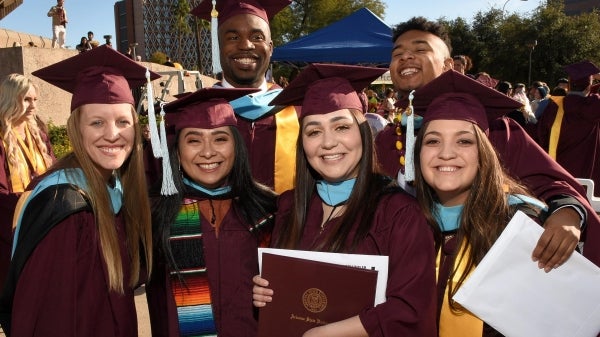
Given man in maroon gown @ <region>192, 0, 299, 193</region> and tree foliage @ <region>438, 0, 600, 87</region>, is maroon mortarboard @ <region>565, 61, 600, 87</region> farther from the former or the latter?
tree foliage @ <region>438, 0, 600, 87</region>

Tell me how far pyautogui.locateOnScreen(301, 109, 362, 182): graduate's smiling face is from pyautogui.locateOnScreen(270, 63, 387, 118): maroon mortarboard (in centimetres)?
3

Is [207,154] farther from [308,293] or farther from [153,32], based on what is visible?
[153,32]

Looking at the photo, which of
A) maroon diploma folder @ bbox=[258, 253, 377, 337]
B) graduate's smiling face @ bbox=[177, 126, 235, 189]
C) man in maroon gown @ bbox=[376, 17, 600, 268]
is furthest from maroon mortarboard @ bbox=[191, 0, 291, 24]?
maroon diploma folder @ bbox=[258, 253, 377, 337]

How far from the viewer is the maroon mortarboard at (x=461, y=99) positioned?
6.61 feet

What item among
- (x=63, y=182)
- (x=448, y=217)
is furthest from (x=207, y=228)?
(x=448, y=217)

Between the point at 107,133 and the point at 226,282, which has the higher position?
the point at 107,133

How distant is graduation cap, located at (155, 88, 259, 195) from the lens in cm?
225

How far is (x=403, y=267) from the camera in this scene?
70.4 inches

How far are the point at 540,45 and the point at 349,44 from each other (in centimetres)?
2595

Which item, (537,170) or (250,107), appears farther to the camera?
(250,107)

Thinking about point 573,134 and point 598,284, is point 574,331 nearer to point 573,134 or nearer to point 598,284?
point 598,284

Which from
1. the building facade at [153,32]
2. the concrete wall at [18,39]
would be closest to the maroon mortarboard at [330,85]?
the concrete wall at [18,39]

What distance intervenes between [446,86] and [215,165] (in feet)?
3.38

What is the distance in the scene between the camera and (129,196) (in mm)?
2191
